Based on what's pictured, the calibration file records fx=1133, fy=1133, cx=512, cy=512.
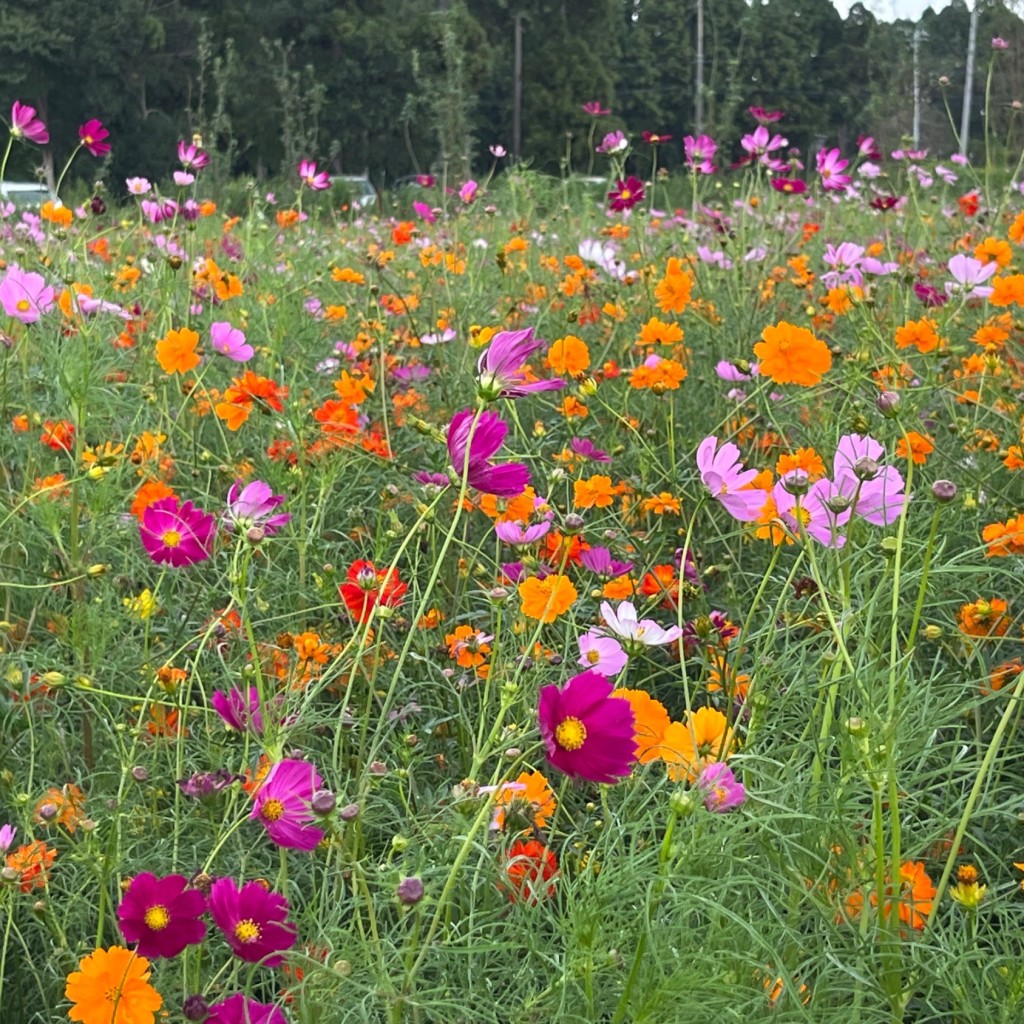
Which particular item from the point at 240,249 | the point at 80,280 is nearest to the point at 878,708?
the point at 80,280

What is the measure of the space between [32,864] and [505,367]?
1.61 ft

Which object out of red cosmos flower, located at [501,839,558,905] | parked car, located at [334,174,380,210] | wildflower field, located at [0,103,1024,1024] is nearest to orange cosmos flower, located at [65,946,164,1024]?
wildflower field, located at [0,103,1024,1024]

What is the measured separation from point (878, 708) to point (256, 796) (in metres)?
0.41

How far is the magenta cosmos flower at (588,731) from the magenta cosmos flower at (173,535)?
47cm

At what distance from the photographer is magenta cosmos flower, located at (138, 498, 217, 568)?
1.04 m

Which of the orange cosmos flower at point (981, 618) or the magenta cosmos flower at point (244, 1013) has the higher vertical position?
the orange cosmos flower at point (981, 618)

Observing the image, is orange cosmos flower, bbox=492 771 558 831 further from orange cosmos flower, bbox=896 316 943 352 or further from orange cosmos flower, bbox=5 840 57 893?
orange cosmos flower, bbox=896 316 943 352

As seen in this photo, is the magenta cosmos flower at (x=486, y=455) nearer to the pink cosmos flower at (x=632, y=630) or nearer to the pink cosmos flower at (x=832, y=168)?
the pink cosmos flower at (x=632, y=630)

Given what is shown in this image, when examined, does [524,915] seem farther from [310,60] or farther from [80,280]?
[310,60]

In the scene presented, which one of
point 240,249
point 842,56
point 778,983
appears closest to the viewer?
point 778,983

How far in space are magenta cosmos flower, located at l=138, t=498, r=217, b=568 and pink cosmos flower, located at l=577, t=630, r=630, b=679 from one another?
15.3 inches

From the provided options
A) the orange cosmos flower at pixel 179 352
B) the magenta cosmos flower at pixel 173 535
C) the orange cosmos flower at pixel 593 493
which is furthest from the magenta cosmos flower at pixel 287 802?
the orange cosmos flower at pixel 179 352

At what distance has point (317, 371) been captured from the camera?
196 cm

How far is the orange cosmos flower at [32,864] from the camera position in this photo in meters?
0.79
